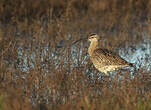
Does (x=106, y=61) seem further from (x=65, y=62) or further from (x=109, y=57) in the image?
(x=65, y=62)

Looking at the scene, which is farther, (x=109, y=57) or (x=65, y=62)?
(x=65, y=62)

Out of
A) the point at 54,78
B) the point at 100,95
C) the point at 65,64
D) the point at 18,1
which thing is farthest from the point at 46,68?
the point at 18,1

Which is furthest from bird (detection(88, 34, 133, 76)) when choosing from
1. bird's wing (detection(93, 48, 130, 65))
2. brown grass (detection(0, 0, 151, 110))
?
brown grass (detection(0, 0, 151, 110))

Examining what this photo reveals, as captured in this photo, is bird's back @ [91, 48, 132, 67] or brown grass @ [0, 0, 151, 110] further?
bird's back @ [91, 48, 132, 67]

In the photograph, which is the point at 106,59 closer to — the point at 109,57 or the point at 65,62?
the point at 109,57

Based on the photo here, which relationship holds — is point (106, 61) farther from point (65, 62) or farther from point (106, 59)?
point (65, 62)

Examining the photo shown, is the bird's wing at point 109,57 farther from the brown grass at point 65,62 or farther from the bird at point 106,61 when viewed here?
the brown grass at point 65,62

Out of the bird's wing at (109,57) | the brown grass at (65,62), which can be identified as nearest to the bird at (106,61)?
the bird's wing at (109,57)

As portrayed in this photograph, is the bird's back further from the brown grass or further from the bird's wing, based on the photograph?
the brown grass

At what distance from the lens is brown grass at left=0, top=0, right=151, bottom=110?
222 inches

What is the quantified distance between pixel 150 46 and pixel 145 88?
11.4 ft

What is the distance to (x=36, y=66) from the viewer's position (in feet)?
22.8

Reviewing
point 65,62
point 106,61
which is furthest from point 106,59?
point 65,62

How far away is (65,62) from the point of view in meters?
7.79
